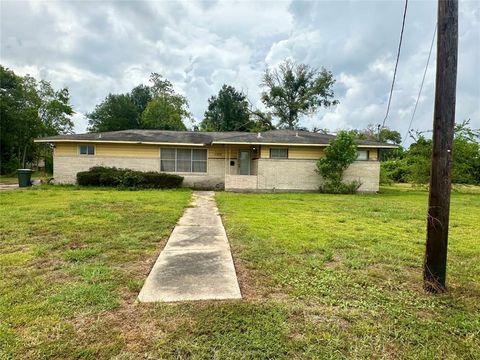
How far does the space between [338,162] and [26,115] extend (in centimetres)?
3039

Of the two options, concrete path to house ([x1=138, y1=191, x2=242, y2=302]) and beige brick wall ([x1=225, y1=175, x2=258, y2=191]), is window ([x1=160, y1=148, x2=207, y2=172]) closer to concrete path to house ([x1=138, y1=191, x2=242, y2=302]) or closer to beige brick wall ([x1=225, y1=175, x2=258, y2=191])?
beige brick wall ([x1=225, y1=175, x2=258, y2=191])

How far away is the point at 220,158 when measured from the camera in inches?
687

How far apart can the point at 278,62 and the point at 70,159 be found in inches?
1177

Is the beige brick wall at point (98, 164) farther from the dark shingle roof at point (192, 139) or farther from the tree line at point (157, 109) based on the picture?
the tree line at point (157, 109)

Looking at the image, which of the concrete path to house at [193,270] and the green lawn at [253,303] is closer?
the green lawn at [253,303]

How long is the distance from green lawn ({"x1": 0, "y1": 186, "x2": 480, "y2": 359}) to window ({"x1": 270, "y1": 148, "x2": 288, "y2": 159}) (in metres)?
10.5

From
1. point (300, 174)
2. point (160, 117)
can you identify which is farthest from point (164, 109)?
point (300, 174)

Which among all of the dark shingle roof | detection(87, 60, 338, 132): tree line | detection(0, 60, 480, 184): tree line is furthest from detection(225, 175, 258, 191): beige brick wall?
detection(87, 60, 338, 132): tree line

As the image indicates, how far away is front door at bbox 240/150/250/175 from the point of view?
57.4 ft

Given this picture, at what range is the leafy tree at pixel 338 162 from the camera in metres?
15.2

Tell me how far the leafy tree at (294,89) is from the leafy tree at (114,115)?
19450mm

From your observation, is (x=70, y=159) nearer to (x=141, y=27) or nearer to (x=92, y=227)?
(x=141, y=27)

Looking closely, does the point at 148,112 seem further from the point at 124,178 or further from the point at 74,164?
the point at 124,178

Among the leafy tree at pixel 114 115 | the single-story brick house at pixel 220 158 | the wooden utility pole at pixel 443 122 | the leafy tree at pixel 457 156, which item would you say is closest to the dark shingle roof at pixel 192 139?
the single-story brick house at pixel 220 158
